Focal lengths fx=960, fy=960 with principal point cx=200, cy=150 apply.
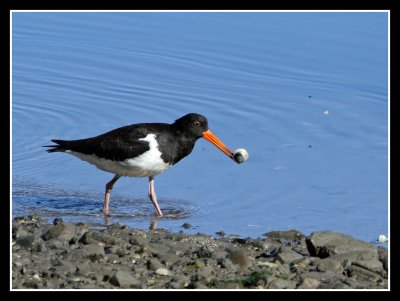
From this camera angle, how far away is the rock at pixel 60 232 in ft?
24.8

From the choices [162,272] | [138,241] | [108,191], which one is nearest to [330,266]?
[162,272]

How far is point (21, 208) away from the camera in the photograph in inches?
365

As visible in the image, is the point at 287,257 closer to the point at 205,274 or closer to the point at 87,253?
the point at 205,274

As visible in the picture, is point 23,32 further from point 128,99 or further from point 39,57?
point 128,99

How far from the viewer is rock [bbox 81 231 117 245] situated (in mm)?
7477

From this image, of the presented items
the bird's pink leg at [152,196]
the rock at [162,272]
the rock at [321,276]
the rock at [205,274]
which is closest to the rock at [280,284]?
the rock at [321,276]

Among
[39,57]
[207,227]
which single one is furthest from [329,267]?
[39,57]

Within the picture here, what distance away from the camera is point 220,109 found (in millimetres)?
12391

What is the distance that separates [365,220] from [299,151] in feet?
6.46

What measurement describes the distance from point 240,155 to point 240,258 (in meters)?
3.20

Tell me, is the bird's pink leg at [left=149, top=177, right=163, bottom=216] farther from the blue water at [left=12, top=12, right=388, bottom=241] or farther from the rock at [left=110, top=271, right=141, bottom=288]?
the rock at [left=110, top=271, right=141, bottom=288]

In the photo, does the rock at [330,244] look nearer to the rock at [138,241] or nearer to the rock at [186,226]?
the rock at [138,241]

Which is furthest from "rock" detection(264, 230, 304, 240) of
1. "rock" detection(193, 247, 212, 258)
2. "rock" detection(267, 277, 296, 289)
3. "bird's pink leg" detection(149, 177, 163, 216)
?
"rock" detection(267, 277, 296, 289)

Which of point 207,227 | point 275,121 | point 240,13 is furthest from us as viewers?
point 240,13
